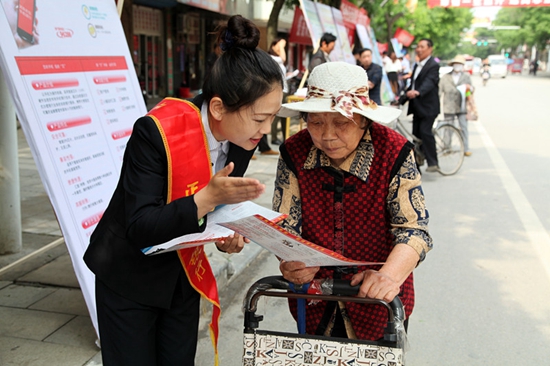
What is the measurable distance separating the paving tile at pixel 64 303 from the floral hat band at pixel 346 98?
227 cm

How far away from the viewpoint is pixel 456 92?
348 inches

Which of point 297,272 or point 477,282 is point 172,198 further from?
point 477,282

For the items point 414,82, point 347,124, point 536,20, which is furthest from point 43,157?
point 536,20

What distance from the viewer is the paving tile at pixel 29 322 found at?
10.2ft

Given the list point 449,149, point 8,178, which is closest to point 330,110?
point 8,178

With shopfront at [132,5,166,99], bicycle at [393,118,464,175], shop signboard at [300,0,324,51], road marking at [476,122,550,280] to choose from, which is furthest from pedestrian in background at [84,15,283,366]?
shopfront at [132,5,166,99]

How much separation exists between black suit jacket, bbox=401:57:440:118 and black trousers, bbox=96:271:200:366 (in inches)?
241

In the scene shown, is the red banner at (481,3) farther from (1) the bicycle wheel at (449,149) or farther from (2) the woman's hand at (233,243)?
(2) the woman's hand at (233,243)

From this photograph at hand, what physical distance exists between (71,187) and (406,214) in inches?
65.1

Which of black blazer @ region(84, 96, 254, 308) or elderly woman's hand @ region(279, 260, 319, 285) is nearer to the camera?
black blazer @ region(84, 96, 254, 308)

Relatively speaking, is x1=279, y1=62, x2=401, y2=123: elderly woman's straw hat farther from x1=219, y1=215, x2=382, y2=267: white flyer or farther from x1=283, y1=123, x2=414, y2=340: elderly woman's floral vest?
x1=219, y1=215, x2=382, y2=267: white flyer

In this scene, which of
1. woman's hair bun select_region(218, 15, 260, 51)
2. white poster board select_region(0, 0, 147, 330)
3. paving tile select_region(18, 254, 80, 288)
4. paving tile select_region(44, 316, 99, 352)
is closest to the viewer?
woman's hair bun select_region(218, 15, 260, 51)

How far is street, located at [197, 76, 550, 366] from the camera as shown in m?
3.30


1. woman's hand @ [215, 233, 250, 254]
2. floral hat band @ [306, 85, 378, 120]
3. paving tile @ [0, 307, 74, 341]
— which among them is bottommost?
paving tile @ [0, 307, 74, 341]
